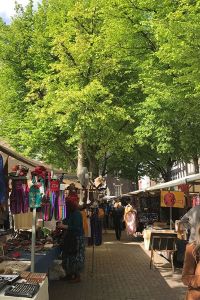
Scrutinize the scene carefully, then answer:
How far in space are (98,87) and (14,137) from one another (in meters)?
6.03

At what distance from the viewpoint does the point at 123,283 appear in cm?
956

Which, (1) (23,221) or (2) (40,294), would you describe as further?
(1) (23,221)

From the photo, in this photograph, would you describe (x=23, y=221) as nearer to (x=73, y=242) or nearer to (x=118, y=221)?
(x=73, y=242)

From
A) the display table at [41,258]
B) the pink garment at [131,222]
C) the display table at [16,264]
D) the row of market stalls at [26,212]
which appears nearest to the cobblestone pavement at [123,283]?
the display table at [41,258]

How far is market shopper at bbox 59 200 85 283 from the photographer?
30.9 ft

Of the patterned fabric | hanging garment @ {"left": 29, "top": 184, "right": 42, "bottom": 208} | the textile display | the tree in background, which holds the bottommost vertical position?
the patterned fabric

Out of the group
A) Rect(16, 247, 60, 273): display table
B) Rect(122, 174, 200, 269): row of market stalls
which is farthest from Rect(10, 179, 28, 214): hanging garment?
Rect(122, 174, 200, 269): row of market stalls

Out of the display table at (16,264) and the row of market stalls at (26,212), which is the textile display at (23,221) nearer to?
the row of market stalls at (26,212)

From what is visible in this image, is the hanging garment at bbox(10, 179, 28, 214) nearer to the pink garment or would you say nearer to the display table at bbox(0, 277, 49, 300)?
the display table at bbox(0, 277, 49, 300)

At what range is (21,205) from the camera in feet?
25.2

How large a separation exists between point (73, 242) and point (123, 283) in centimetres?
134

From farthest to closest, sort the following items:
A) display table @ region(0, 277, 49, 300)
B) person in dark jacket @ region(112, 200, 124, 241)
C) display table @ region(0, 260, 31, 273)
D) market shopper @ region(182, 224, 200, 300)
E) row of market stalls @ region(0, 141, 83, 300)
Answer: person in dark jacket @ region(112, 200, 124, 241), display table @ region(0, 260, 31, 273), row of market stalls @ region(0, 141, 83, 300), market shopper @ region(182, 224, 200, 300), display table @ region(0, 277, 49, 300)

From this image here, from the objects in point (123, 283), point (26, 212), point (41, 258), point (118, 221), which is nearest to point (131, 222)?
point (118, 221)

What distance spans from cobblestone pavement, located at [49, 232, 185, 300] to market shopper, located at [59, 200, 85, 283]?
38 cm
